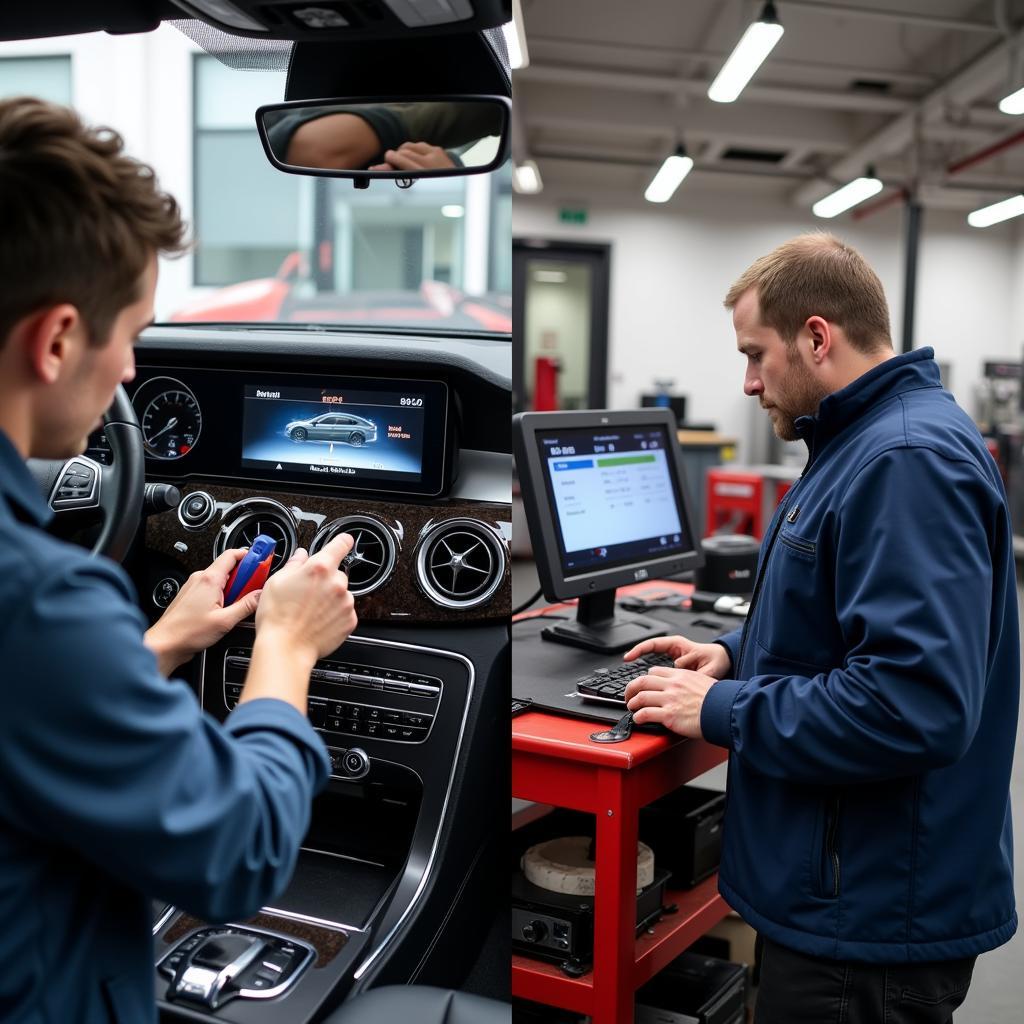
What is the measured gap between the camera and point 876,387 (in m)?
1.35

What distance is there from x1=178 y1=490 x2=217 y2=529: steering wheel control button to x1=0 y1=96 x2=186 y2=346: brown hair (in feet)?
0.99

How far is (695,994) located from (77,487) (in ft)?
4.95

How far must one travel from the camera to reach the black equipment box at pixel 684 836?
6.49 feet

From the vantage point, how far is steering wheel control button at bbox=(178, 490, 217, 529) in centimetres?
100

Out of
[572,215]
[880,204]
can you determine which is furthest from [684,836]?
[880,204]

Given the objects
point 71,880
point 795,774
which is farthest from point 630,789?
point 71,880

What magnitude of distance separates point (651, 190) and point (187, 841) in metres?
9.08

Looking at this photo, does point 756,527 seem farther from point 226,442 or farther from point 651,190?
point 226,442

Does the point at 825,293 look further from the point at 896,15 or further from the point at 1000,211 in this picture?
the point at 1000,211

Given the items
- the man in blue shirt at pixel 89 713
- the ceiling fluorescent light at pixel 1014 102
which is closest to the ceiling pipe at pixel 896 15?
the ceiling fluorescent light at pixel 1014 102

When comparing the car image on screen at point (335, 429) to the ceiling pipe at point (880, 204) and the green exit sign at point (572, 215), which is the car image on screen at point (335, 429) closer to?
the ceiling pipe at point (880, 204)

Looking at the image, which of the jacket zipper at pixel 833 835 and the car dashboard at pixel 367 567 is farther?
the jacket zipper at pixel 833 835

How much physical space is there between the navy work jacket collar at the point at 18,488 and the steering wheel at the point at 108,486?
27cm

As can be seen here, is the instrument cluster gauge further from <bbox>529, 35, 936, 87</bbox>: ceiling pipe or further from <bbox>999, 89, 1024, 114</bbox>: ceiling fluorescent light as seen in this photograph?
<bbox>529, 35, 936, 87</bbox>: ceiling pipe
